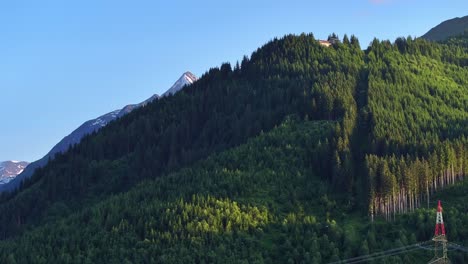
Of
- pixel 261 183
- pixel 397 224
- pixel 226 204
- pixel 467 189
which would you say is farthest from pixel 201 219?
pixel 467 189

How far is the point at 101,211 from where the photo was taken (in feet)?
632

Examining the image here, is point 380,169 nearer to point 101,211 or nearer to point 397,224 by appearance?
point 397,224

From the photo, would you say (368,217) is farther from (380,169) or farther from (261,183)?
(261,183)

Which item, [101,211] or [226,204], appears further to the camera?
[101,211]

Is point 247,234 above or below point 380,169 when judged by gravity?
below

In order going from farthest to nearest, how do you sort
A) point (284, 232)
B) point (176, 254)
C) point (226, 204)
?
point (226, 204), point (284, 232), point (176, 254)

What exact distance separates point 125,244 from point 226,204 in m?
28.0

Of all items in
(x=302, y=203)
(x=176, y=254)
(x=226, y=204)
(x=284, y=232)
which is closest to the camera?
(x=176, y=254)

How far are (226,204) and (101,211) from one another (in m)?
36.6

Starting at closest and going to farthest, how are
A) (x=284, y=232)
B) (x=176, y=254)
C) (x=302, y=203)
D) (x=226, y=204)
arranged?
Result: (x=176, y=254) < (x=284, y=232) < (x=226, y=204) < (x=302, y=203)

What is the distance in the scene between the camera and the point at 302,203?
192125 millimetres

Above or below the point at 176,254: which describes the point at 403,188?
above

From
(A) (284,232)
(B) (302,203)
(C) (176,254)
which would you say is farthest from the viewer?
(B) (302,203)

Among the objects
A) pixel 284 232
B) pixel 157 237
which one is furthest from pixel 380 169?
pixel 157 237
